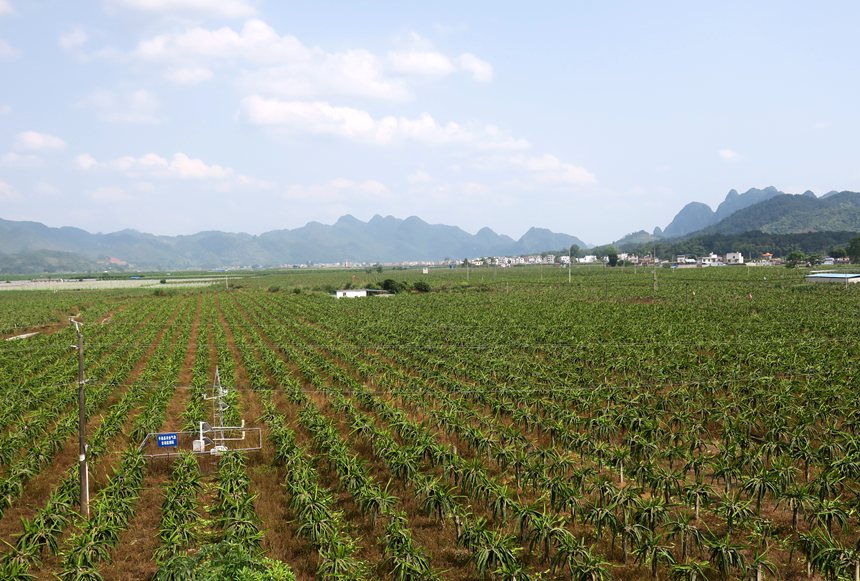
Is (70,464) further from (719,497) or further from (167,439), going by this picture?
(719,497)

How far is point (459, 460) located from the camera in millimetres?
17609

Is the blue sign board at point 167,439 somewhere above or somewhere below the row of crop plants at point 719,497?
above

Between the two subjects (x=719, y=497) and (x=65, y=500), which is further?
(x=65, y=500)

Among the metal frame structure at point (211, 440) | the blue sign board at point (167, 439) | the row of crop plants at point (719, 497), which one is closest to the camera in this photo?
the row of crop plants at point (719, 497)

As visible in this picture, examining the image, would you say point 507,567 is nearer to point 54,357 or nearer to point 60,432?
point 60,432

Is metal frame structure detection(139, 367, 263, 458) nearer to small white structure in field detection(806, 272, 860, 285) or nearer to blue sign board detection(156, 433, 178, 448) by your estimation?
blue sign board detection(156, 433, 178, 448)

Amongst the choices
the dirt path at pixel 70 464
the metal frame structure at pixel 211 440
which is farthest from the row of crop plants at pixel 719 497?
the dirt path at pixel 70 464

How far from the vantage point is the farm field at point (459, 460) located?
13461mm

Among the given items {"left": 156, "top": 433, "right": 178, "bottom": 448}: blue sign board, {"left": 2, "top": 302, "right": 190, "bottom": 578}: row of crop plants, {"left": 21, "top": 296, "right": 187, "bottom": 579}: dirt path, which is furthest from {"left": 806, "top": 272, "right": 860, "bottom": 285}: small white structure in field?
{"left": 21, "top": 296, "right": 187, "bottom": 579}: dirt path

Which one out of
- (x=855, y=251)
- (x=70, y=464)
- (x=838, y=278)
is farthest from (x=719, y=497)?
(x=855, y=251)

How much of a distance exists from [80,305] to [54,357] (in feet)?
173

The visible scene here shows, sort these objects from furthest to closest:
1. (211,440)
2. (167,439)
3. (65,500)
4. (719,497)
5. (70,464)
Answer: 1. (211,440)
2. (70,464)
3. (167,439)
4. (65,500)
5. (719,497)

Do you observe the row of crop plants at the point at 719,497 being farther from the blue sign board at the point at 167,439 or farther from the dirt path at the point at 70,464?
the dirt path at the point at 70,464

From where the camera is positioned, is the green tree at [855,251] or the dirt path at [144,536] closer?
the dirt path at [144,536]
